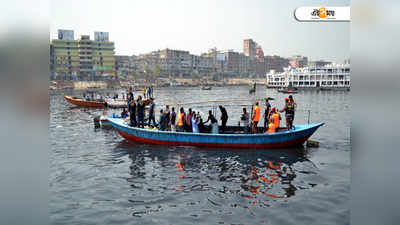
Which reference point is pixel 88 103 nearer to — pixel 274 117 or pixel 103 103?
pixel 103 103

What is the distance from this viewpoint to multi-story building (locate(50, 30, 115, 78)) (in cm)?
13775

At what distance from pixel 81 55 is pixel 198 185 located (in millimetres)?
143714

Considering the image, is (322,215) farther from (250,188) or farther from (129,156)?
(129,156)

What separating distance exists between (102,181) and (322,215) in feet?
26.4

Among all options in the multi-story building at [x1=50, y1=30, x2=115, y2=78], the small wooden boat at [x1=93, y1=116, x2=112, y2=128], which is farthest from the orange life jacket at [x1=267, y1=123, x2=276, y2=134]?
the multi-story building at [x1=50, y1=30, x2=115, y2=78]

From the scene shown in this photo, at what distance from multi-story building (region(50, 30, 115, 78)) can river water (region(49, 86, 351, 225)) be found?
13195 centimetres

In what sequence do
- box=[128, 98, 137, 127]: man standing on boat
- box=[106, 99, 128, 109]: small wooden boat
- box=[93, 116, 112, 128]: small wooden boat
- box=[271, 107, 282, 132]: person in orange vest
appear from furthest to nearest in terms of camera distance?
box=[106, 99, 128, 109]: small wooden boat, box=[93, 116, 112, 128]: small wooden boat, box=[128, 98, 137, 127]: man standing on boat, box=[271, 107, 282, 132]: person in orange vest

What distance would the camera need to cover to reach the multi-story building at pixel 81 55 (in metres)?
138

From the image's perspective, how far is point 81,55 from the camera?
14162 cm

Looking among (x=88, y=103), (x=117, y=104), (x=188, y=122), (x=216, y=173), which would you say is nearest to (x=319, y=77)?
(x=117, y=104)

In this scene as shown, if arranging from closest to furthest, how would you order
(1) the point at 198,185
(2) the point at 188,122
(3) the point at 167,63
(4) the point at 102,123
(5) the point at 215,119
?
(1) the point at 198,185, (5) the point at 215,119, (2) the point at 188,122, (4) the point at 102,123, (3) the point at 167,63

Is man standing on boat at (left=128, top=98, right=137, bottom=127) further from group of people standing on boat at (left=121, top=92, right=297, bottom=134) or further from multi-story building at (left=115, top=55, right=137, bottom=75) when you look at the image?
multi-story building at (left=115, top=55, right=137, bottom=75)
